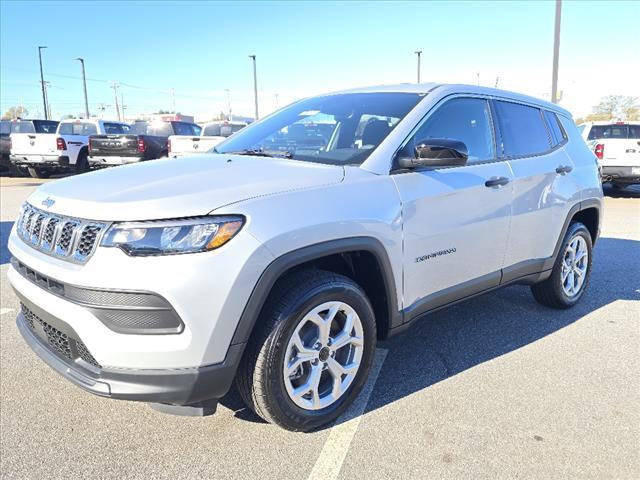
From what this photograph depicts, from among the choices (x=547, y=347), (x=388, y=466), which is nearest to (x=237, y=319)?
(x=388, y=466)

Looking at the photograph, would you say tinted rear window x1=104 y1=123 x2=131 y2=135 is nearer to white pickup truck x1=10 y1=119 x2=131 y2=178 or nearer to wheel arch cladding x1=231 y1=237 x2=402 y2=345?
white pickup truck x1=10 y1=119 x2=131 y2=178

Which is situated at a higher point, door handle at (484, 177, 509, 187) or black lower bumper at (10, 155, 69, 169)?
door handle at (484, 177, 509, 187)

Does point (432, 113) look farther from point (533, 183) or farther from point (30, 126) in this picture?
point (30, 126)

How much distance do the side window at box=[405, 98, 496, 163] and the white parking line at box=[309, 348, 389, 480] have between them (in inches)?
61.1

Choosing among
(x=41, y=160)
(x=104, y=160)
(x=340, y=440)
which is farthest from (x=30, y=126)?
(x=340, y=440)

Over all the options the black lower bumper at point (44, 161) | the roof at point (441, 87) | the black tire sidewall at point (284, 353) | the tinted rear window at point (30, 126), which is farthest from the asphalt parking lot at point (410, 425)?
A: the tinted rear window at point (30, 126)

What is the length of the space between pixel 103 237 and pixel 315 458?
1.41 m

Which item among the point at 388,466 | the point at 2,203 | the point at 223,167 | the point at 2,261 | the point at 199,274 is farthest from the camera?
the point at 2,203

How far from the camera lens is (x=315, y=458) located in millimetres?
2496

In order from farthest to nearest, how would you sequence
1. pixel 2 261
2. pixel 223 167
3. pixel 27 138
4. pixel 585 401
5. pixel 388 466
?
1. pixel 27 138
2. pixel 2 261
3. pixel 585 401
4. pixel 223 167
5. pixel 388 466

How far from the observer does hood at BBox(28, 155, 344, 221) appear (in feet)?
7.28

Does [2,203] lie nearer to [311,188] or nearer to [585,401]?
[311,188]

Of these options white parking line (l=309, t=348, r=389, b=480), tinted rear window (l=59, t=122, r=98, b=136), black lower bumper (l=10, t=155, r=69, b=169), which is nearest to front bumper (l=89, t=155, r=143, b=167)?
black lower bumper (l=10, t=155, r=69, b=169)

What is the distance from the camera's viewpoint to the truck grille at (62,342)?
7.54 ft
